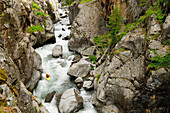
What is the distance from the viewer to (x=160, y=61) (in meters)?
7.38

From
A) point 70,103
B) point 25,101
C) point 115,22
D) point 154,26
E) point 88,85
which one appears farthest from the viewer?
point 88,85

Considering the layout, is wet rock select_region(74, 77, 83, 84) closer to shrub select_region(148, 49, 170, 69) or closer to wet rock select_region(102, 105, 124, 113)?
wet rock select_region(102, 105, 124, 113)

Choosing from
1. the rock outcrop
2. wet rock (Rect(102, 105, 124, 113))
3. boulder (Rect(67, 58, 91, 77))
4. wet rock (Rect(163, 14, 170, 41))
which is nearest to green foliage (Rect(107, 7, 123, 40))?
wet rock (Rect(163, 14, 170, 41))

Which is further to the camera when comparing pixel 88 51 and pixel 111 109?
pixel 88 51

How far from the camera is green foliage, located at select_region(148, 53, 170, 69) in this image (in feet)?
23.9

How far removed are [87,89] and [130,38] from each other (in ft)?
23.5

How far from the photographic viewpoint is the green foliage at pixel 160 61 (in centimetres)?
729

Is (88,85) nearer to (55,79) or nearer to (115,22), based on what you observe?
(55,79)

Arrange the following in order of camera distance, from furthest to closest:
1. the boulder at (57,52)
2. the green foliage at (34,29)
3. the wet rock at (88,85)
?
the boulder at (57,52), the green foliage at (34,29), the wet rock at (88,85)

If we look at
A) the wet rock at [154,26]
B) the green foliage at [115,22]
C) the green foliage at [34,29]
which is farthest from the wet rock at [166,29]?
the green foliage at [34,29]

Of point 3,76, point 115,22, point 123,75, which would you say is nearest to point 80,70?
point 123,75

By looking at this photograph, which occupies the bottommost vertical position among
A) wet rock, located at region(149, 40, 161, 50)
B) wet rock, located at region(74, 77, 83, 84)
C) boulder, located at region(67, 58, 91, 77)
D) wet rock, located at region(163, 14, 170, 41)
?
wet rock, located at region(74, 77, 83, 84)

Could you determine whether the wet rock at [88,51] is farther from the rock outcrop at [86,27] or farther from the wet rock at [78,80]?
the wet rock at [78,80]

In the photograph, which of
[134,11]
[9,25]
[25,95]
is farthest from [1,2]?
[134,11]
